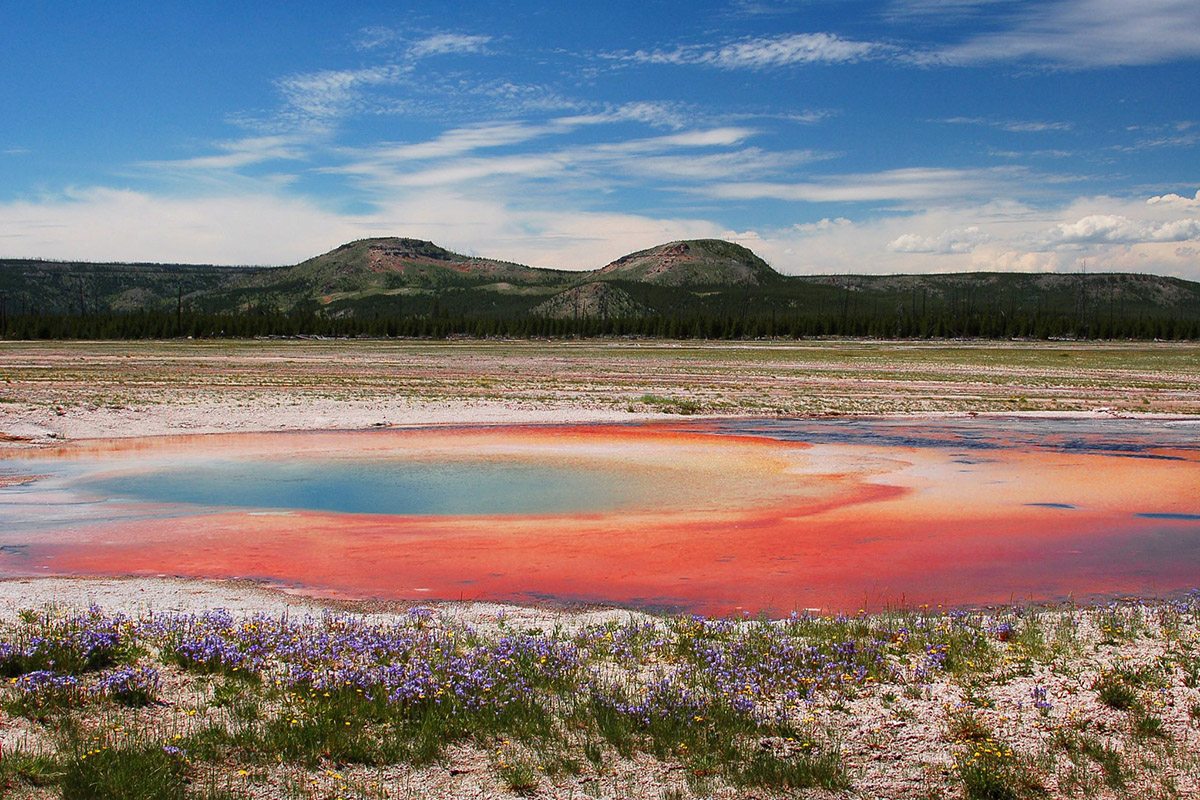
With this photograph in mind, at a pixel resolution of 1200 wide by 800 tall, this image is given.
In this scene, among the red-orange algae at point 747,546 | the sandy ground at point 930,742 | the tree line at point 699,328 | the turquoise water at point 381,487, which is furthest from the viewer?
the tree line at point 699,328

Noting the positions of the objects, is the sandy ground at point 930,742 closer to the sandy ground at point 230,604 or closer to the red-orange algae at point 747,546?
the sandy ground at point 230,604

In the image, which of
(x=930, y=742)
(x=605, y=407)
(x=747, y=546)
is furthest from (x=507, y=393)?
(x=930, y=742)

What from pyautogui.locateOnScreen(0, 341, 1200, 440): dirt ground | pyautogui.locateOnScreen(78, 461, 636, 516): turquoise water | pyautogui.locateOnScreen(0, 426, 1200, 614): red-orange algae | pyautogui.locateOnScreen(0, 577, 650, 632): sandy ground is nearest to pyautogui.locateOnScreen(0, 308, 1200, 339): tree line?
pyautogui.locateOnScreen(0, 341, 1200, 440): dirt ground

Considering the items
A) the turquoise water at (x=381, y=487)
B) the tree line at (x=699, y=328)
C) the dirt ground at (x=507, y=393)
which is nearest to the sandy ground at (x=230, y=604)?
the turquoise water at (x=381, y=487)

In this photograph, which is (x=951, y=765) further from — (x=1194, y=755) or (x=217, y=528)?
(x=217, y=528)

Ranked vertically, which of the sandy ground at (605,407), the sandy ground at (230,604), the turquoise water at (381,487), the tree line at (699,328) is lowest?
the turquoise water at (381,487)

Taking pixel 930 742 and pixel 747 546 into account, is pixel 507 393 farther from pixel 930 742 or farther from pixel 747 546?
pixel 930 742

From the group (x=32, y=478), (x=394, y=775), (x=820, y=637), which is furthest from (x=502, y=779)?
(x=32, y=478)

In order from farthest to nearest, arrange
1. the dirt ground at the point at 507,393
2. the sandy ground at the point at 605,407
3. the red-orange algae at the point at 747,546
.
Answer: the dirt ground at the point at 507,393
the red-orange algae at the point at 747,546
the sandy ground at the point at 605,407
